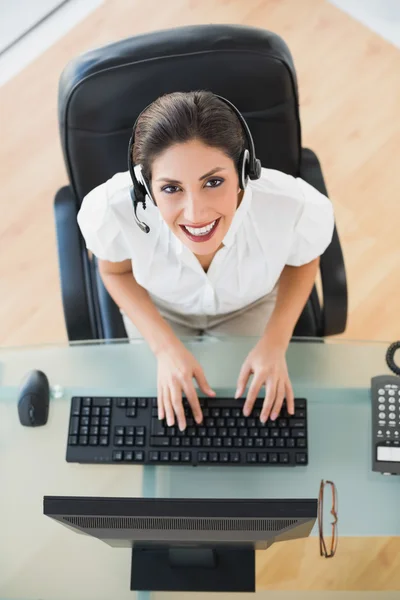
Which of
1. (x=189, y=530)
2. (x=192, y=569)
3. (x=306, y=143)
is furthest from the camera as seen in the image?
(x=306, y=143)

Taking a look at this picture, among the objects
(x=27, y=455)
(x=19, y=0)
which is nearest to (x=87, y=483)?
(x=27, y=455)

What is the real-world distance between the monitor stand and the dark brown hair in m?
0.66

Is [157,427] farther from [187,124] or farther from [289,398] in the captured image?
[187,124]

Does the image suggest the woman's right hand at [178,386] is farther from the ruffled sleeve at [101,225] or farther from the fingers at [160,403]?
the ruffled sleeve at [101,225]

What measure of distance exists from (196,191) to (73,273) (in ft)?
1.55

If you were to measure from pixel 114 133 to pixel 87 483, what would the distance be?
0.65 m

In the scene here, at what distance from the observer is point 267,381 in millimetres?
1313

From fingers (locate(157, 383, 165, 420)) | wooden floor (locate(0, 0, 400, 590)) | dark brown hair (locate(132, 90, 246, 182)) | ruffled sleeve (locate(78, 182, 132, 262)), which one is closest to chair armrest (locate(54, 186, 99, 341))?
ruffled sleeve (locate(78, 182, 132, 262))

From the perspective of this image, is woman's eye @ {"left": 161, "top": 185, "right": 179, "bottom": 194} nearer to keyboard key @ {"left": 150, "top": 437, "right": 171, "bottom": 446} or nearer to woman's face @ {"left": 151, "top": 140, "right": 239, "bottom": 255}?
woman's face @ {"left": 151, "top": 140, "right": 239, "bottom": 255}

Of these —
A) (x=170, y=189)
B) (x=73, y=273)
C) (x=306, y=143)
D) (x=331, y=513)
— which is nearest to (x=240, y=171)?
(x=170, y=189)

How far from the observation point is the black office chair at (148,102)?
127cm

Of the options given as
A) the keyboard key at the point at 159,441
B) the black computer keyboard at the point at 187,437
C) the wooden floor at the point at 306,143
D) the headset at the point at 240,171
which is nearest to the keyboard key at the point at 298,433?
the black computer keyboard at the point at 187,437

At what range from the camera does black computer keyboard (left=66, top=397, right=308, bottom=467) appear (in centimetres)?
129

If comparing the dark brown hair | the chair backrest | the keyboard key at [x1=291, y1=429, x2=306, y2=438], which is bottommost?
the keyboard key at [x1=291, y1=429, x2=306, y2=438]
